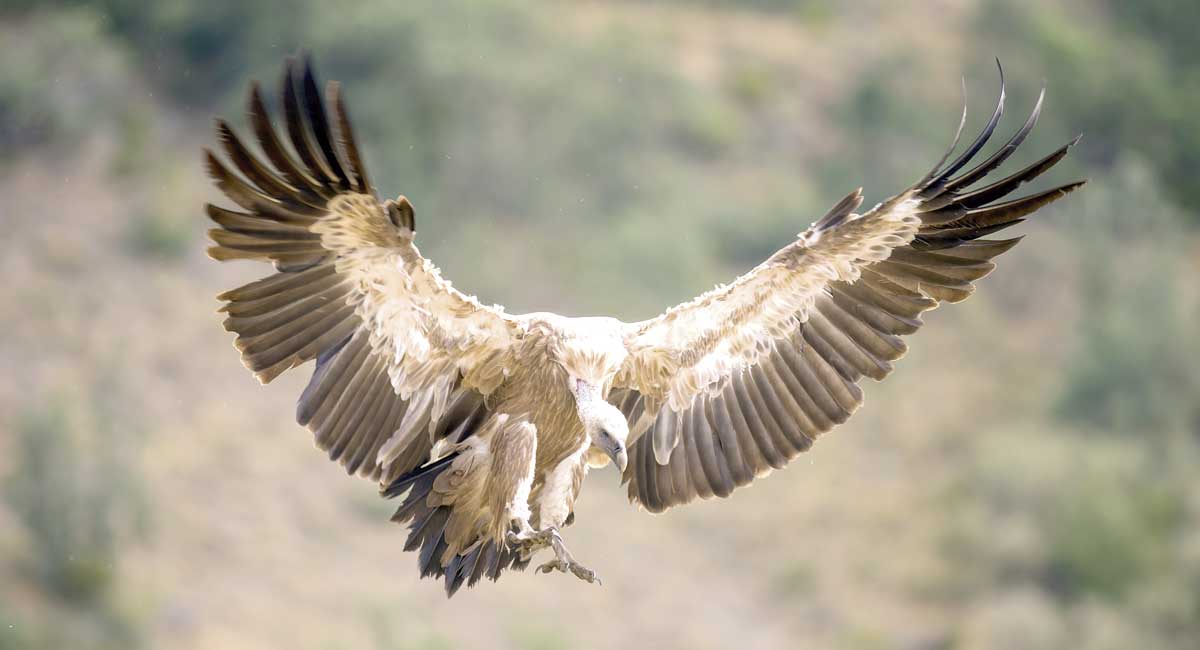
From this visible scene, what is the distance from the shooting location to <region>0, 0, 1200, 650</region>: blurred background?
83.3 ft

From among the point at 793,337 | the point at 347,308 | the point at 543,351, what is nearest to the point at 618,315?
the point at 793,337

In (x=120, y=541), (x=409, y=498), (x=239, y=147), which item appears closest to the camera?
(x=239, y=147)

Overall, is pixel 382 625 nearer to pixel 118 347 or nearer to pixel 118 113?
pixel 118 347

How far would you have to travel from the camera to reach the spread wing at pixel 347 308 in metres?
7.48

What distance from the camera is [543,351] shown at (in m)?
8.60

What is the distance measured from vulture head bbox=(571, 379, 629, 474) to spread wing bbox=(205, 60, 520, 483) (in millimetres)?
546

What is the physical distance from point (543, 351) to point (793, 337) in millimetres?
1599

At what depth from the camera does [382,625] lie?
24.9m

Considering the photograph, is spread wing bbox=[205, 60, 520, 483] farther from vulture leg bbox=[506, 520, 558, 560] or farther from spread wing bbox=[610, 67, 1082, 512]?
spread wing bbox=[610, 67, 1082, 512]

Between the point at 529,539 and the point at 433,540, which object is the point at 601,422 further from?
the point at 433,540

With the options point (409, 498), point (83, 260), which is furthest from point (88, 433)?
point (409, 498)

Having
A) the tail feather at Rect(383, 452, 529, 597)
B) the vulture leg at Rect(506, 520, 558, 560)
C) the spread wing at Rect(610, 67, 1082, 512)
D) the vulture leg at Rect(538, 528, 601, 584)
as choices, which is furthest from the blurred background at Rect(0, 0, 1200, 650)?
the vulture leg at Rect(538, 528, 601, 584)

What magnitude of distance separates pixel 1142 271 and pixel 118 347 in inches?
869

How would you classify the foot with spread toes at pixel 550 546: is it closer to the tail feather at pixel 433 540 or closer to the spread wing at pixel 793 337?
the tail feather at pixel 433 540
